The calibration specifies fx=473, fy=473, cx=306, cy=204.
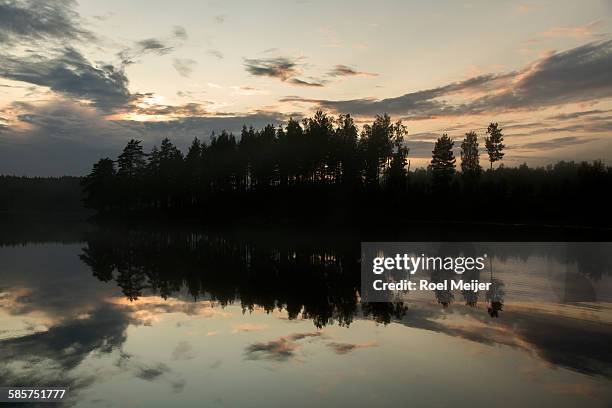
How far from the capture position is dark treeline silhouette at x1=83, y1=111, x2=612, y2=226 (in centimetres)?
8444

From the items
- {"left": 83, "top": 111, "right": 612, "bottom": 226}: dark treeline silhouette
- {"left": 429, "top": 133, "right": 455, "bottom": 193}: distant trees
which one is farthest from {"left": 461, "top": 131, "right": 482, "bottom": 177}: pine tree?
{"left": 429, "top": 133, "right": 455, "bottom": 193}: distant trees

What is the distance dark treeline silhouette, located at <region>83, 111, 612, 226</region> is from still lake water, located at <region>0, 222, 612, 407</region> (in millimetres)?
57841

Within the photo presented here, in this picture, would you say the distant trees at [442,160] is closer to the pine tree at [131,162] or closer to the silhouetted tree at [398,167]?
the silhouetted tree at [398,167]

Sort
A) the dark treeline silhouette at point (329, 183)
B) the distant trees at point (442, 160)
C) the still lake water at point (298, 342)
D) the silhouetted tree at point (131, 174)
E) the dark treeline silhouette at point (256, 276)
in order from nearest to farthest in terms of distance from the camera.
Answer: the still lake water at point (298, 342) → the dark treeline silhouette at point (256, 276) → the dark treeline silhouette at point (329, 183) → the distant trees at point (442, 160) → the silhouetted tree at point (131, 174)

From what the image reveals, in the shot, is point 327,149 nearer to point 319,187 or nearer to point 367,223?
point 319,187

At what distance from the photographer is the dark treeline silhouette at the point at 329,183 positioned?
84.4 m

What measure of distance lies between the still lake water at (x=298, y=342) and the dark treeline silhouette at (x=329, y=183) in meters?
57.8

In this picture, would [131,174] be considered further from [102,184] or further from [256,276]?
[256,276]

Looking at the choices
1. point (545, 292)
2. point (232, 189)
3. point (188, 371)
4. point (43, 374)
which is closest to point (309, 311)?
point (188, 371)

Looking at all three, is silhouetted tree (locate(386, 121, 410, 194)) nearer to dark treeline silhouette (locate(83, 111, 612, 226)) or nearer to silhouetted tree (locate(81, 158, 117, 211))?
dark treeline silhouette (locate(83, 111, 612, 226))

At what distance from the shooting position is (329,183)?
106 m

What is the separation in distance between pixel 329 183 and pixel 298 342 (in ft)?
296

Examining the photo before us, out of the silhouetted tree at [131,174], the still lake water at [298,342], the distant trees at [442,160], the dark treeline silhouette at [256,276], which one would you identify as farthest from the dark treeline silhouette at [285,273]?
the silhouetted tree at [131,174]

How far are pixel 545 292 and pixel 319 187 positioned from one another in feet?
250
